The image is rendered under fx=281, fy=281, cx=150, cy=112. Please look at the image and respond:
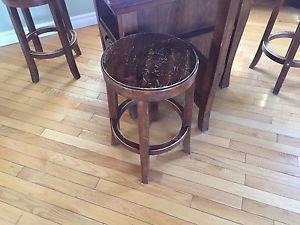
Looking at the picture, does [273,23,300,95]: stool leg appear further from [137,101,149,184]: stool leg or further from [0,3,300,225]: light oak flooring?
[137,101,149,184]: stool leg

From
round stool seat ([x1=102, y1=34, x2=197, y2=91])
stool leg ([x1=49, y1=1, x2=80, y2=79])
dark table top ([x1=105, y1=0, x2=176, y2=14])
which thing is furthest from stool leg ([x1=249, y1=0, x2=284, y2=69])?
stool leg ([x1=49, y1=1, x2=80, y2=79])

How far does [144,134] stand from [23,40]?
113cm

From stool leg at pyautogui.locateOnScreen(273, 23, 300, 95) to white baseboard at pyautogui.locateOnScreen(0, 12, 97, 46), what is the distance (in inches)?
64.7

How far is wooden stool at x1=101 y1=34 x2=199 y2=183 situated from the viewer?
3.63 ft

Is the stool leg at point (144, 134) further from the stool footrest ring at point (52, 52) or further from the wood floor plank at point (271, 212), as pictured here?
the stool footrest ring at point (52, 52)

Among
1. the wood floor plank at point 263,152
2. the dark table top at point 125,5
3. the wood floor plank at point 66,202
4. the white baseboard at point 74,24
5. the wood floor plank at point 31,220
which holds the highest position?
the dark table top at point 125,5

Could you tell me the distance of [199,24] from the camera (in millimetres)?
1557

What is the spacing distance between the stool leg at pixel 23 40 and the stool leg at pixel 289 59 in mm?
Answer: 1651

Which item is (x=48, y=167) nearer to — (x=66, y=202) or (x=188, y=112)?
(x=66, y=202)

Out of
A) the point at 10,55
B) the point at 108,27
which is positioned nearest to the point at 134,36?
the point at 108,27

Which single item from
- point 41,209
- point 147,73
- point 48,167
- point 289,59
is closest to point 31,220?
point 41,209

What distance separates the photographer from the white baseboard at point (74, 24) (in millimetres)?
2297

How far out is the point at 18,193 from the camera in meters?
1.42

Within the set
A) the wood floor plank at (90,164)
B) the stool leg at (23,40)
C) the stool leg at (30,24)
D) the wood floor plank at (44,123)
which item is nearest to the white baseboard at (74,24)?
the stool leg at (30,24)
